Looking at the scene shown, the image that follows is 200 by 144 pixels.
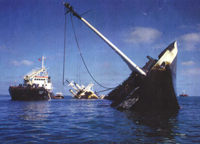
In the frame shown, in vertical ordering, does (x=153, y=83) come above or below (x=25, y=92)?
above

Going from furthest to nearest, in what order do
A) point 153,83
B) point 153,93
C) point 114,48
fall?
point 114,48 → point 153,93 → point 153,83

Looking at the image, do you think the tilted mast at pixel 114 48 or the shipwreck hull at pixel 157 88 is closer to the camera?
the shipwreck hull at pixel 157 88

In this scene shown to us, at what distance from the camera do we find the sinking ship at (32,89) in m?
56.2

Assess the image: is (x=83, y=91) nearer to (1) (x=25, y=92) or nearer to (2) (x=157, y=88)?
(1) (x=25, y=92)

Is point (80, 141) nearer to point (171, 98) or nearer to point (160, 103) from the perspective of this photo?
point (160, 103)

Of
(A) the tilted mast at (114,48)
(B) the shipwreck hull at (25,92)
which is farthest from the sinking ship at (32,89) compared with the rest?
(A) the tilted mast at (114,48)

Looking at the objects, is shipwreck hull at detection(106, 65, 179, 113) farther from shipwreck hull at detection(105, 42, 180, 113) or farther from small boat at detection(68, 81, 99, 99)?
small boat at detection(68, 81, 99, 99)

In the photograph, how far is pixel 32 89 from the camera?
56219mm

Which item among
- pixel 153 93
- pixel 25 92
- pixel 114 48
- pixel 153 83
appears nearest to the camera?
pixel 153 83

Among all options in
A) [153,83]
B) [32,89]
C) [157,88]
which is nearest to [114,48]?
[153,83]

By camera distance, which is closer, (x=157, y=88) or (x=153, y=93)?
(x=157, y=88)

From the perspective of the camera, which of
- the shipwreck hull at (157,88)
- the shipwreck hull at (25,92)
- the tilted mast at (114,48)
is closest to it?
the shipwreck hull at (157,88)

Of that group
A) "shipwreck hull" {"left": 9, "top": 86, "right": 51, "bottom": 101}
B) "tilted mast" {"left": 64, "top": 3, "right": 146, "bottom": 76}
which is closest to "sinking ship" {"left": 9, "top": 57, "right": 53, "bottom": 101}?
"shipwreck hull" {"left": 9, "top": 86, "right": 51, "bottom": 101}

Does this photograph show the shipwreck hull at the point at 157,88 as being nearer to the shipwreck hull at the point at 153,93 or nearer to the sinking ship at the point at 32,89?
the shipwreck hull at the point at 153,93
